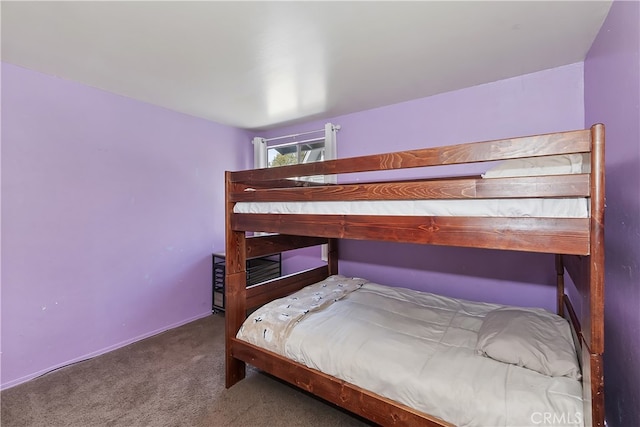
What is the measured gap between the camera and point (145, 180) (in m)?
2.74

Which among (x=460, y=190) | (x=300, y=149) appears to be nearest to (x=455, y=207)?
(x=460, y=190)

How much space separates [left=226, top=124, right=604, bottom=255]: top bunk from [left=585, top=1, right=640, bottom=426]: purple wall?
18.2 inches

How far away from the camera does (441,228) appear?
123 cm

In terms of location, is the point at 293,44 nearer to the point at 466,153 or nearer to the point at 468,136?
the point at 466,153

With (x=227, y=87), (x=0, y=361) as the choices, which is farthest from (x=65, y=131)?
(x=0, y=361)

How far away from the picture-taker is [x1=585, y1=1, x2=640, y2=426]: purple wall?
4.07 feet

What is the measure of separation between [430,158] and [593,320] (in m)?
0.82

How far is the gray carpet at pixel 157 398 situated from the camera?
65.8 inches

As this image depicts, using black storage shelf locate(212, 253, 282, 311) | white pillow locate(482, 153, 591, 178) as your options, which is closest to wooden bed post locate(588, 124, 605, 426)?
white pillow locate(482, 153, 591, 178)

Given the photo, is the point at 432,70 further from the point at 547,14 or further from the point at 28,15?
the point at 28,15

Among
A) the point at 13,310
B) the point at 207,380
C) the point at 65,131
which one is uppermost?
the point at 65,131

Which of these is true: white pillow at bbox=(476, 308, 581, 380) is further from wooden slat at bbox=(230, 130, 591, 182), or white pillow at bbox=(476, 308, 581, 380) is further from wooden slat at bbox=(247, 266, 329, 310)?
wooden slat at bbox=(247, 266, 329, 310)

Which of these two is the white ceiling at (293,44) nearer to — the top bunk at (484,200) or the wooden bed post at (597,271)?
the top bunk at (484,200)

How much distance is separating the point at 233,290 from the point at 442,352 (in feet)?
4.63
